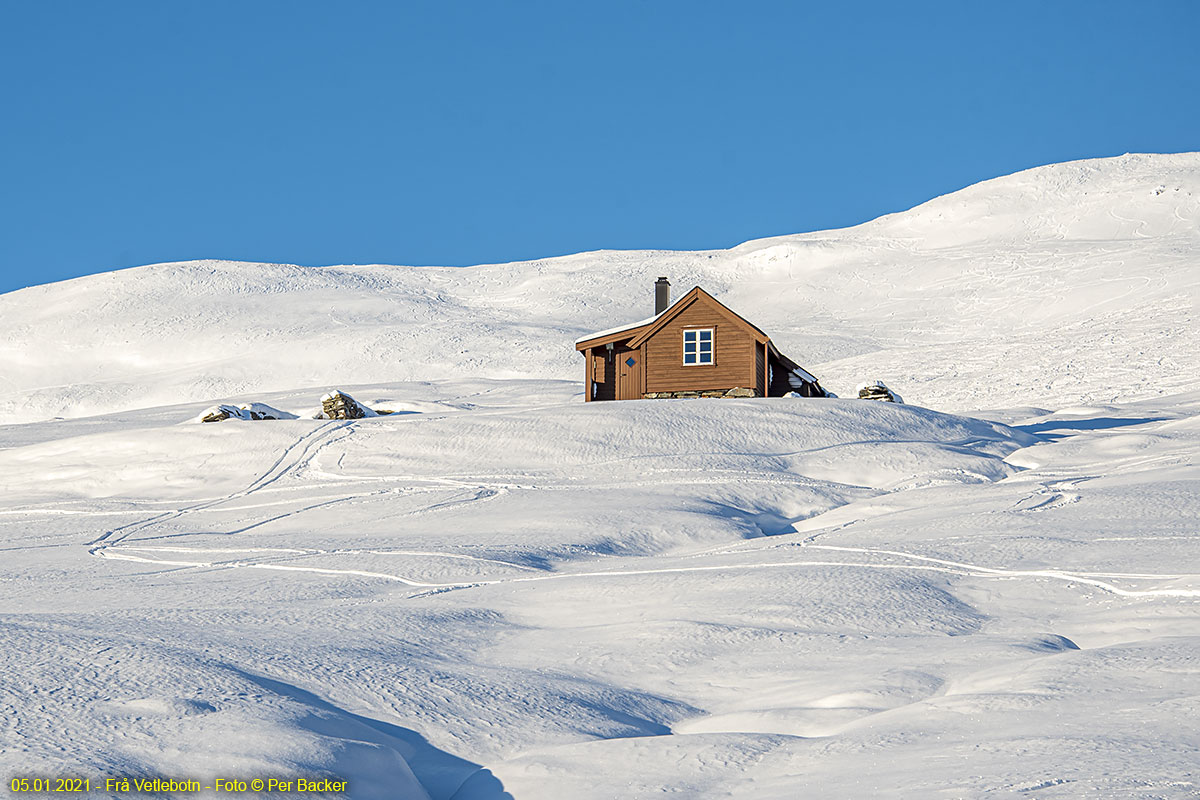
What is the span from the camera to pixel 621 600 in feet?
35.1

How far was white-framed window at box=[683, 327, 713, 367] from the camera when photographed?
103ft

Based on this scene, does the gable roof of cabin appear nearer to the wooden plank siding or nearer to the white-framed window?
the wooden plank siding

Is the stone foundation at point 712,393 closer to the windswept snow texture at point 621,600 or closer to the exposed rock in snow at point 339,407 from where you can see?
the windswept snow texture at point 621,600

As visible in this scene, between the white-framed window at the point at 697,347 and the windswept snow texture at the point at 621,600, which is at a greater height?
the white-framed window at the point at 697,347

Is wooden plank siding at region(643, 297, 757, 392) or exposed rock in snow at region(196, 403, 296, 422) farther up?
wooden plank siding at region(643, 297, 757, 392)

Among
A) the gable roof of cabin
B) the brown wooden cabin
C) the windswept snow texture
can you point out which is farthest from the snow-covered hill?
the gable roof of cabin

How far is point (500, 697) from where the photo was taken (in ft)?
24.0

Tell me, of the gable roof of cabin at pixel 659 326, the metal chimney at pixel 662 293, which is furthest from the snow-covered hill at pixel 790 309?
the gable roof of cabin at pixel 659 326

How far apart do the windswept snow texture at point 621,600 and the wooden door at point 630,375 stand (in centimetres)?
430

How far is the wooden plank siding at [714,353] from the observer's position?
102 feet

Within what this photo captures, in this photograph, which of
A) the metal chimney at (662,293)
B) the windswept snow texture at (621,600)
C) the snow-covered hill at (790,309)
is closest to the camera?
the windswept snow texture at (621,600)

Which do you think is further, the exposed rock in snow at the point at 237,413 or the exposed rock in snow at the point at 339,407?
the exposed rock in snow at the point at 339,407

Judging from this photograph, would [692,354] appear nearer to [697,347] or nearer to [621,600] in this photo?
[697,347]

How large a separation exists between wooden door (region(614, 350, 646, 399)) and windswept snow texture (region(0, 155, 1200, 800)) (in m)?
4.30
